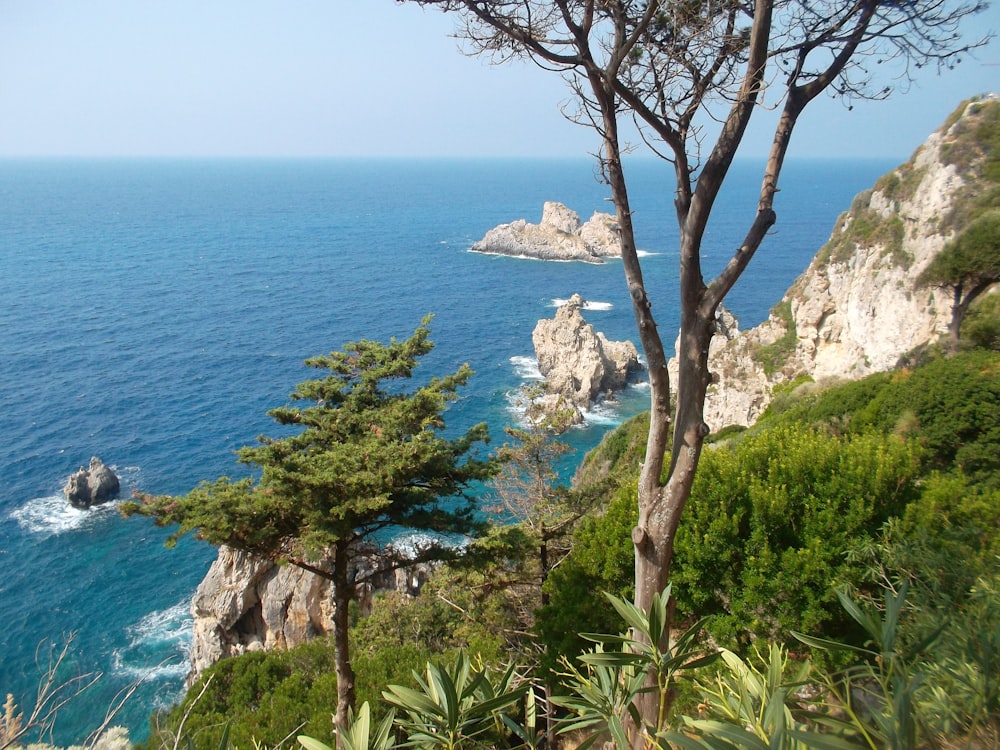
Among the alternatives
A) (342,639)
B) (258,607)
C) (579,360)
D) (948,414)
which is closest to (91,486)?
(258,607)

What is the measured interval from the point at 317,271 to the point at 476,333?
33.0 m

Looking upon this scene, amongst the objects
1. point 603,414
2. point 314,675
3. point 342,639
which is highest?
point 342,639

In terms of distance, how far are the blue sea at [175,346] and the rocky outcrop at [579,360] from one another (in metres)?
1.68

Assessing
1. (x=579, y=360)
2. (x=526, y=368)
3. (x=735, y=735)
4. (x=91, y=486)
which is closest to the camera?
(x=735, y=735)

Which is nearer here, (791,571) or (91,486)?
(791,571)

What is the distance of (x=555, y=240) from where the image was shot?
9569 cm

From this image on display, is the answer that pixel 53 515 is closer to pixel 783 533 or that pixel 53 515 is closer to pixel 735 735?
pixel 783 533

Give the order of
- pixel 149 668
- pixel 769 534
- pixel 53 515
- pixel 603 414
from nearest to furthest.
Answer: pixel 769 534 < pixel 149 668 < pixel 53 515 < pixel 603 414

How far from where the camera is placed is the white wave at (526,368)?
48969 millimetres

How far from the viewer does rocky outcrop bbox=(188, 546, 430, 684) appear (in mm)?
23391

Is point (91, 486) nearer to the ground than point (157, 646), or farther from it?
farther from it

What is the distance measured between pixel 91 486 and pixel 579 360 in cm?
3210

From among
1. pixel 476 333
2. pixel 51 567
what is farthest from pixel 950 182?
pixel 51 567

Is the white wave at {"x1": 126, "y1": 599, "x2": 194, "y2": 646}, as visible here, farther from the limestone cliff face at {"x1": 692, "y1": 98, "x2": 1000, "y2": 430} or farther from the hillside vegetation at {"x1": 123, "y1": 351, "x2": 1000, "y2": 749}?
the limestone cliff face at {"x1": 692, "y1": 98, "x2": 1000, "y2": 430}
